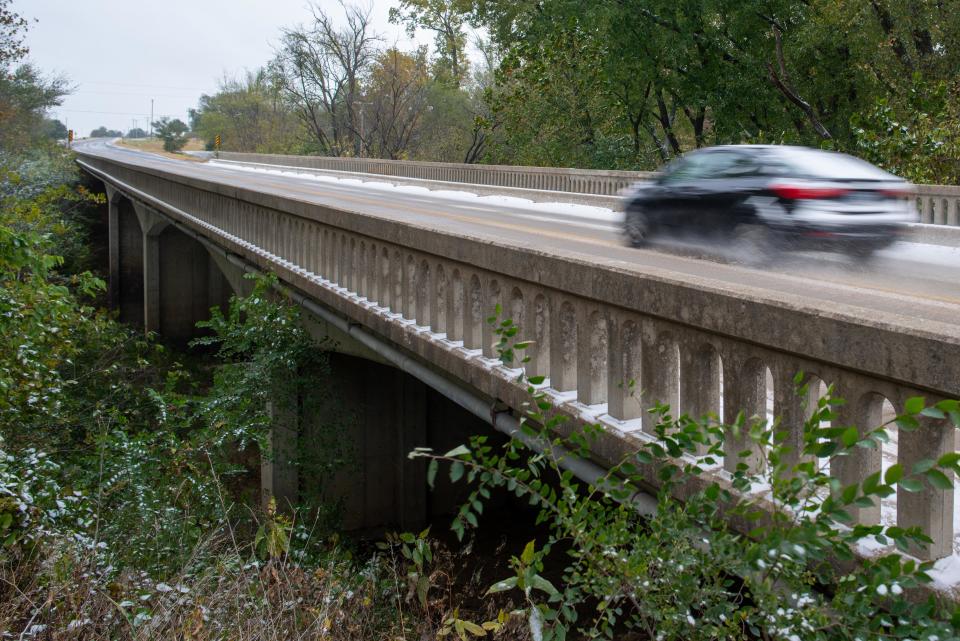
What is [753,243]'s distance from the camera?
9164mm

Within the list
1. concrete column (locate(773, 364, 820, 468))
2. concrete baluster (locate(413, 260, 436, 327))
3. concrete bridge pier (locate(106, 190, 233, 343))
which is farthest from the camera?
concrete bridge pier (locate(106, 190, 233, 343))

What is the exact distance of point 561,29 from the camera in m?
34.2

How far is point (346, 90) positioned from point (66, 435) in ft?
176

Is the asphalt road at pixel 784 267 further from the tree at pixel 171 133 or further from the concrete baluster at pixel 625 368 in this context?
the tree at pixel 171 133

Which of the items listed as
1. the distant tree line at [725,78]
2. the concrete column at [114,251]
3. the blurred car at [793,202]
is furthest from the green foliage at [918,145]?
the concrete column at [114,251]

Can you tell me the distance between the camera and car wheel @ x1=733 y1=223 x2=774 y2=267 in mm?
8984

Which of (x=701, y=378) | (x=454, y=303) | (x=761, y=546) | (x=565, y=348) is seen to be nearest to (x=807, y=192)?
(x=454, y=303)

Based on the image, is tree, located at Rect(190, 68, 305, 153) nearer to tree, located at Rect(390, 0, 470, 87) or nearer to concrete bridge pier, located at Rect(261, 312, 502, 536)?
tree, located at Rect(390, 0, 470, 87)

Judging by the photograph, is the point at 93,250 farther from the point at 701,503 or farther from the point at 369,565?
the point at 701,503

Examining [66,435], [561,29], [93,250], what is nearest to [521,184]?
[561,29]

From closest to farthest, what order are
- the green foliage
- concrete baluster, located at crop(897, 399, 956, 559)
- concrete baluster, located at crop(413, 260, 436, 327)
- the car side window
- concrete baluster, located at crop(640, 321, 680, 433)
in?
concrete baluster, located at crop(897, 399, 956, 559) → concrete baluster, located at crop(640, 321, 680, 433) → concrete baluster, located at crop(413, 260, 436, 327) → the car side window → the green foliage

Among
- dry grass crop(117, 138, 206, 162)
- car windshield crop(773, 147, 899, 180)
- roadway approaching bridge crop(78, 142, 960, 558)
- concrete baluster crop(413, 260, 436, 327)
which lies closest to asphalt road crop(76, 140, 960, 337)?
roadway approaching bridge crop(78, 142, 960, 558)

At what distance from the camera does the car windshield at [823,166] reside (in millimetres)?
8992

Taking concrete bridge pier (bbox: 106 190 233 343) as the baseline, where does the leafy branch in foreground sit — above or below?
above
